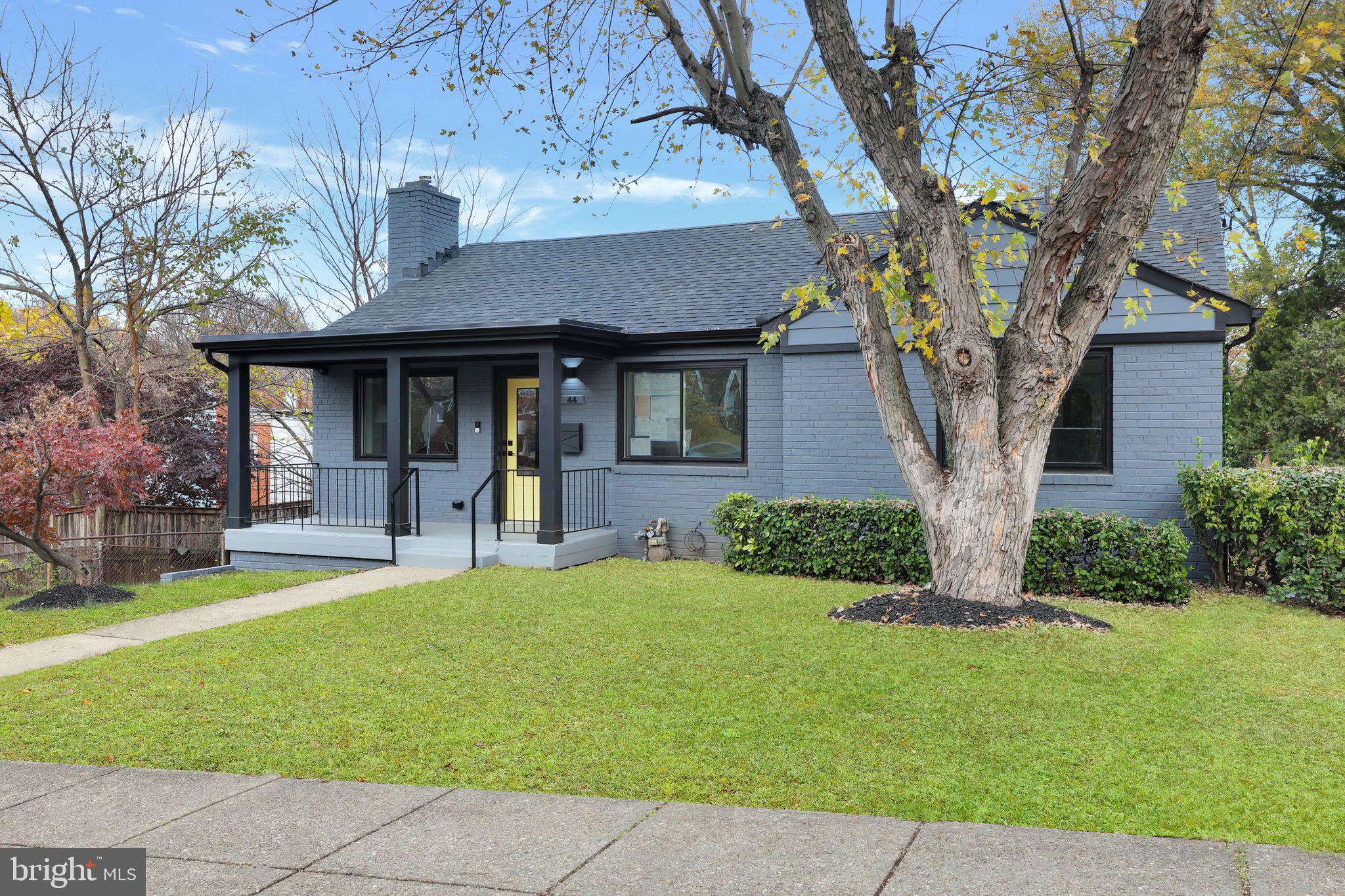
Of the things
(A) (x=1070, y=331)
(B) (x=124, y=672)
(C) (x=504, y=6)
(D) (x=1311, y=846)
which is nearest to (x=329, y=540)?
(B) (x=124, y=672)

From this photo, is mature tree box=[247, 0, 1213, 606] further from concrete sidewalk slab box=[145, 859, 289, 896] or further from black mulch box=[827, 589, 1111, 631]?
concrete sidewalk slab box=[145, 859, 289, 896]

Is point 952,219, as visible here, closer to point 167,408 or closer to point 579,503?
point 579,503

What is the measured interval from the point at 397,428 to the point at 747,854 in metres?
9.16

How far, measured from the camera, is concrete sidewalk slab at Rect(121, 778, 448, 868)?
10.7 ft

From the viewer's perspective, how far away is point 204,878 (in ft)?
10.0

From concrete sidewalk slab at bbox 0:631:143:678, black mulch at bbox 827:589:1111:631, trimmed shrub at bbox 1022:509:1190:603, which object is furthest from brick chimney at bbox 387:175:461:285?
trimmed shrub at bbox 1022:509:1190:603

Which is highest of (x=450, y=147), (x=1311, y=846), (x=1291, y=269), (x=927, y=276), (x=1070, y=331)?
(x=450, y=147)

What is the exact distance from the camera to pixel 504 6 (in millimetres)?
8352

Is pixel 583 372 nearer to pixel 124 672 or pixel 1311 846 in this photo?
pixel 124 672

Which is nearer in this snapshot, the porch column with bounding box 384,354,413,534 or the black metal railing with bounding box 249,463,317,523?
the porch column with bounding box 384,354,413,534

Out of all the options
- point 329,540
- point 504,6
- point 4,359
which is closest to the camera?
point 504,6

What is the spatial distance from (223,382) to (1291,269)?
21376 mm

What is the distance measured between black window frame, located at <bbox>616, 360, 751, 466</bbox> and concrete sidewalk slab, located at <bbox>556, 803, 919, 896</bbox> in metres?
8.08

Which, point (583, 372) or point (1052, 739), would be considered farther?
point (583, 372)
